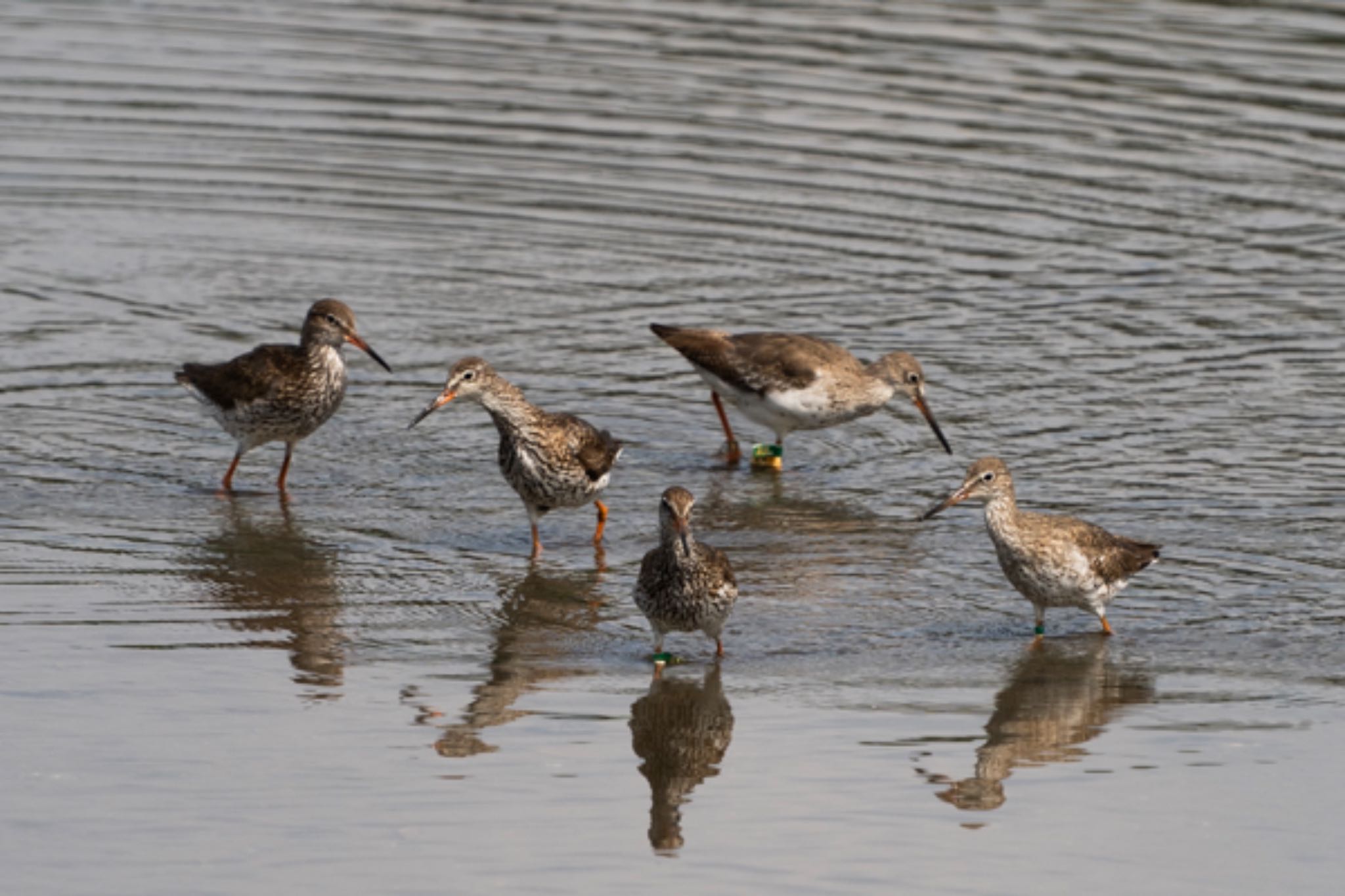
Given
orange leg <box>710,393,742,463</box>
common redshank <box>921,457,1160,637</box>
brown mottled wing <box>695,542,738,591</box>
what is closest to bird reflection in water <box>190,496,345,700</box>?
brown mottled wing <box>695,542,738,591</box>

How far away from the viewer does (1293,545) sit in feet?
42.7

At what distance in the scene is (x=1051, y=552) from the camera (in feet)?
37.5

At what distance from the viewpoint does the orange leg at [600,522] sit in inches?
538

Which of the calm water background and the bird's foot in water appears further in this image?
the bird's foot in water

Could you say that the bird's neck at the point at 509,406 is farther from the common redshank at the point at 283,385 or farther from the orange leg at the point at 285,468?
the orange leg at the point at 285,468

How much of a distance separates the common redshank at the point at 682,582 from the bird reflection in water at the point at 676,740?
0.97 feet

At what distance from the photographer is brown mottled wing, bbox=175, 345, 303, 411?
47.8ft

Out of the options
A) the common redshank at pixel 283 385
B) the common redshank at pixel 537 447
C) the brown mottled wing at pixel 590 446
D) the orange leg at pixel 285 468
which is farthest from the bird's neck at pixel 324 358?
the brown mottled wing at pixel 590 446

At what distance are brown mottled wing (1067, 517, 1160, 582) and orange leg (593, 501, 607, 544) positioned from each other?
3033 millimetres

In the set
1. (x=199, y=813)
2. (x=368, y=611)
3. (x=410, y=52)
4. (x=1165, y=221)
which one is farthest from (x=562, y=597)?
(x=410, y=52)

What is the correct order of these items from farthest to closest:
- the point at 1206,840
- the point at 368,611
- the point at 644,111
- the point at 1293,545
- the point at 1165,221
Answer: the point at 644,111 → the point at 1165,221 → the point at 1293,545 → the point at 368,611 → the point at 1206,840

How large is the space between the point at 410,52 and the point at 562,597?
14.5 meters

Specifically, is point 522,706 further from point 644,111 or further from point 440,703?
point 644,111

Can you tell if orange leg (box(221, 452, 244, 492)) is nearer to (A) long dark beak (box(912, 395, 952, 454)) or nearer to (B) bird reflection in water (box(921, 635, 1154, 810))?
(A) long dark beak (box(912, 395, 952, 454))
